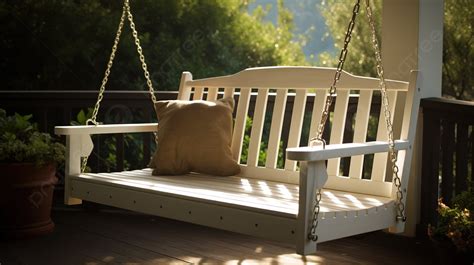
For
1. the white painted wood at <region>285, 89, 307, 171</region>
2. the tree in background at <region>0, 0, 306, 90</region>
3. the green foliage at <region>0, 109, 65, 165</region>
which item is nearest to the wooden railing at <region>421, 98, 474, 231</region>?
the white painted wood at <region>285, 89, 307, 171</region>

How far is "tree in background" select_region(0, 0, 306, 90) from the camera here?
8516mm

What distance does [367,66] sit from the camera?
806 cm

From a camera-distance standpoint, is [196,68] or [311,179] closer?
[311,179]

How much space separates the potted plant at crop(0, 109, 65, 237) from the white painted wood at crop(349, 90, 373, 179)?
1.82 metres

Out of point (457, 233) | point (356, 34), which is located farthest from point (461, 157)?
point (356, 34)

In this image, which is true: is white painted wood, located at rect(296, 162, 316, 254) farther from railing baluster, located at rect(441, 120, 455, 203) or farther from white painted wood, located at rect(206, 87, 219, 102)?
railing baluster, located at rect(441, 120, 455, 203)

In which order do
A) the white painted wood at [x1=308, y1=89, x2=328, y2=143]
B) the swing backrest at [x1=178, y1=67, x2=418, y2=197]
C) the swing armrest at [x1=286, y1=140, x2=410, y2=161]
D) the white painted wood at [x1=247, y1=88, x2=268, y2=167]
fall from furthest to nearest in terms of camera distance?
the white painted wood at [x1=247, y1=88, x2=268, y2=167] < the white painted wood at [x1=308, y1=89, x2=328, y2=143] < the swing backrest at [x1=178, y1=67, x2=418, y2=197] < the swing armrest at [x1=286, y1=140, x2=410, y2=161]

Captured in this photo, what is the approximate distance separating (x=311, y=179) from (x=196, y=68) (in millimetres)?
7122

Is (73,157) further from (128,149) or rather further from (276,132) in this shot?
(128,149)

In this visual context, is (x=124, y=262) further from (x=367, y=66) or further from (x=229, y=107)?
(x=367, y=66)

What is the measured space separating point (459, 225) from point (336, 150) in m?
0.92

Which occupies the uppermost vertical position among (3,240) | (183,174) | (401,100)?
(401,100)

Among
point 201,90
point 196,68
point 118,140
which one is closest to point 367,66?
point 196,68

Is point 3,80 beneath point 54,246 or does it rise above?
above
